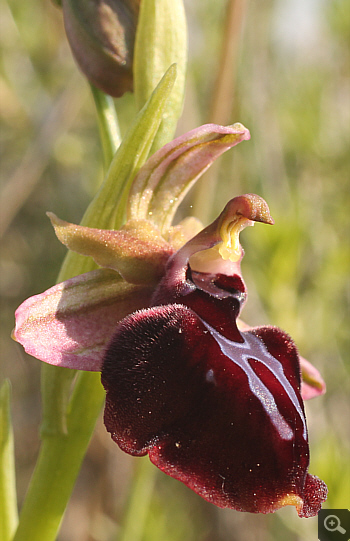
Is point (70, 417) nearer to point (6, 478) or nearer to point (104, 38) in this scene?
point (6, 478)

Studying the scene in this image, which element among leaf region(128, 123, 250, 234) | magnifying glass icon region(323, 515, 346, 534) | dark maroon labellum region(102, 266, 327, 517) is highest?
leaf region(128, 123, 250, 234)

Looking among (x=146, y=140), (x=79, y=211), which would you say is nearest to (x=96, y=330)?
(x=146, y=140)

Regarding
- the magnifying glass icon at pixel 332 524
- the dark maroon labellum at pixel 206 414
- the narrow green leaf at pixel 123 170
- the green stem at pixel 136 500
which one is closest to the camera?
the dark maroon labellum at pixel 206 414

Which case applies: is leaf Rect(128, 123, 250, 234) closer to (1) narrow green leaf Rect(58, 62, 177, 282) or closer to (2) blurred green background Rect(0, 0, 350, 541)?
(1) narrow green leaf Rect(58, 62, 177, 282)

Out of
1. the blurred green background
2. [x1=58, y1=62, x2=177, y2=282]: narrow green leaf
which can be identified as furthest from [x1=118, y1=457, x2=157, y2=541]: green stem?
[x1=58, y1=62, x2=177, y2=282]: narrow green leaf

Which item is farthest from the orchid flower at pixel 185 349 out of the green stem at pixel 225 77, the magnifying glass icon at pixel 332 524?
the green stem at pixel 225 77

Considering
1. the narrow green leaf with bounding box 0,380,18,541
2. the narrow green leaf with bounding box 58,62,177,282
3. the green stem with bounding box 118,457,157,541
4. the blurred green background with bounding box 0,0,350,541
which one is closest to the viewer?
the narrow green leaf with bounding box 58,62,177,282

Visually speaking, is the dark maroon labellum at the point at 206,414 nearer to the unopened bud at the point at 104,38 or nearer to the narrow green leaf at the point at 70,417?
the narrow green leaf at the point at 70,417
